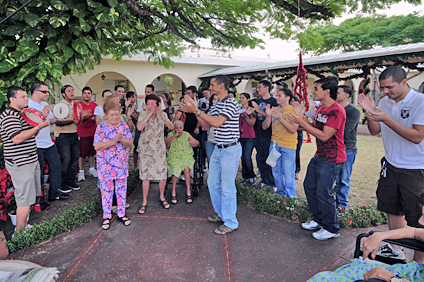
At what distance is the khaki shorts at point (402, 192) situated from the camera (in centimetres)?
255

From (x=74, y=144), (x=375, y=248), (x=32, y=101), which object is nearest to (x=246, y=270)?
(x=375, y=248)

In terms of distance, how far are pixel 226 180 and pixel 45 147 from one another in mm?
3043

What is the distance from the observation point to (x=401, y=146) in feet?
8.74

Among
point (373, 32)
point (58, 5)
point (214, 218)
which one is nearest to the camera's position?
point (58, 5)

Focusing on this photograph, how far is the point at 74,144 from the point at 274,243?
4112 mm

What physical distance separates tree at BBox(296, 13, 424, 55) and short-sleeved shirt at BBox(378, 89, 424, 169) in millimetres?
11529

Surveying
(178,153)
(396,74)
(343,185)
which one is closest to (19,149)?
(178,153)

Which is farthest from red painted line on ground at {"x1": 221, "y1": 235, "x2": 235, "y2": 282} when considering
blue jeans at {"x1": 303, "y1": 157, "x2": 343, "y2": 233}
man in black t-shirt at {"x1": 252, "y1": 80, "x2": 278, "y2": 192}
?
man in black t-shirt at {"x1": 252, "y1": 80, "x2": 278, "y2": 192}

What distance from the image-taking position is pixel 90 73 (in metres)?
14.0

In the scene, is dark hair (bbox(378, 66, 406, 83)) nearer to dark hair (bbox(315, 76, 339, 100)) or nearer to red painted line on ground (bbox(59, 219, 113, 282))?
dark hair (bbox(315, 76, 339, 100))

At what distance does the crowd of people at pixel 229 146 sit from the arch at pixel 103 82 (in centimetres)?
1281

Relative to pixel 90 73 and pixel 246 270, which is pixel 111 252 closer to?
pixel 246 270

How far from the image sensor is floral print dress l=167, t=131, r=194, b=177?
15.0 feet

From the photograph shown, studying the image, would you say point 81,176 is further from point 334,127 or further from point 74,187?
point 334,127
